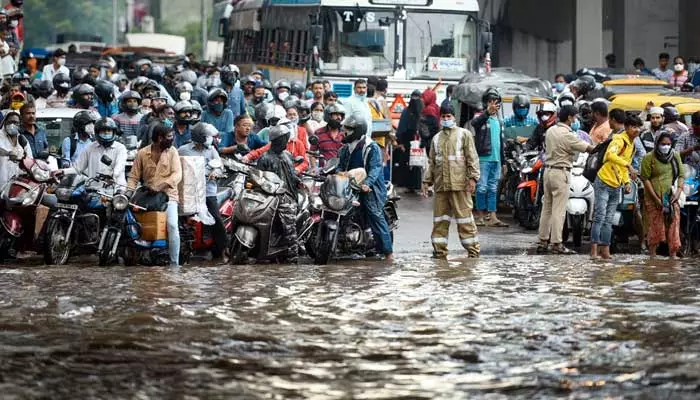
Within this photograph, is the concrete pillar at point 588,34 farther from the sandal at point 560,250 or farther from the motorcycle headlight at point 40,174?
the motorcycle headlight at point 40,174

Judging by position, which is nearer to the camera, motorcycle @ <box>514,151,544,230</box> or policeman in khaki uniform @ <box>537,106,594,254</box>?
policeman in khaki uniform @ <box>537,106,594,254</box>

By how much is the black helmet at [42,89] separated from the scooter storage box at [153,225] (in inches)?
422

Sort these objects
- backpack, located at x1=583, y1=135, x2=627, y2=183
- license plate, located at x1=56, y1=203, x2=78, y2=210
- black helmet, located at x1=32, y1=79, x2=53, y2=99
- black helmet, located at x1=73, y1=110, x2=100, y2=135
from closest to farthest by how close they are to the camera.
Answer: license plate, located at x1=56, y1=203, x2=78, y2=210, backpack, located at x1=583, y1=135, x2=627, y2=183, black helmet, located at x1=73, y1=110, x2=100, y2=135, black helmet, located at x1=32, y1=79, x2=53, y2=99

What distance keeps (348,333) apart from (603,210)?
6499mm

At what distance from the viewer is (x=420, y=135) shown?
2759 centimetres

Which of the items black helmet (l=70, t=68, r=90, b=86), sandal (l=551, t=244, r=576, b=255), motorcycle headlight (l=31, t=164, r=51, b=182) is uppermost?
black helmet (l=70, t=68, r=90, b=86)

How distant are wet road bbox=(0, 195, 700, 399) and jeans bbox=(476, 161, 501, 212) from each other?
18.4ft

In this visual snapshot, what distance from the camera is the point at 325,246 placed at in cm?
1697

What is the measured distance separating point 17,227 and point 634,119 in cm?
621

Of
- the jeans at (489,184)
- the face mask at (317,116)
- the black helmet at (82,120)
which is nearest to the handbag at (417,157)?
the face mask at (317,116)

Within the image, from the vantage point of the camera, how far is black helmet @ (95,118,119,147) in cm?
1706

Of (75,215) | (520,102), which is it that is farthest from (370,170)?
(520,102)

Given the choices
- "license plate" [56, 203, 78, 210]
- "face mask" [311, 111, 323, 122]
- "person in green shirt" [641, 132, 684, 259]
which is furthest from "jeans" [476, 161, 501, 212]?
"license plate" [56, 203, 78, 210]

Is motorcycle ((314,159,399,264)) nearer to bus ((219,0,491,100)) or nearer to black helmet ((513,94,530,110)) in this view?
black helmet ((513,94,530,110))
